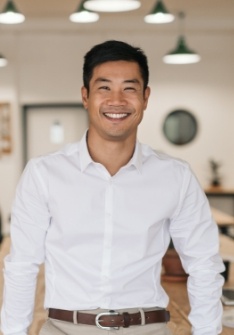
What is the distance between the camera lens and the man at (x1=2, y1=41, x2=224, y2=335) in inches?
72.5

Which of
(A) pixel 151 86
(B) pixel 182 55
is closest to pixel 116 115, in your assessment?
(B) pixel 182 55

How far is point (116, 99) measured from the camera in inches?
70.8

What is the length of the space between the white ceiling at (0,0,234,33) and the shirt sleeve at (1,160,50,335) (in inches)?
244

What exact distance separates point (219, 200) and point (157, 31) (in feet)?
8.16

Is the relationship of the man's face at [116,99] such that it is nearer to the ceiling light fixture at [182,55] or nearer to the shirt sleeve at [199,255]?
the shirt sleeve at [199,255]

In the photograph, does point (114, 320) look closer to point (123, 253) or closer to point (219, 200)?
point (123, 253)

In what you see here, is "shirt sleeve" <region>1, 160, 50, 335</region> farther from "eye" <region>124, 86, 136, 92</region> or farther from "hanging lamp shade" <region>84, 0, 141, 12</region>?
"hanging lamp shade" <region>84, 0, 141, 12</region>

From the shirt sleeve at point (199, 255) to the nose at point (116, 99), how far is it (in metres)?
0.32

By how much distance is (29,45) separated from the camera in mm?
9188

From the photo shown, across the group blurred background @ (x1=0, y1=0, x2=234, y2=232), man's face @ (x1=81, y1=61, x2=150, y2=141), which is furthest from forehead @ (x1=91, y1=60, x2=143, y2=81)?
blurred background @ (x1=0, y1=0, x2=234, y2=232)

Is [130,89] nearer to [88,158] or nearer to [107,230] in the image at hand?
[88,158]

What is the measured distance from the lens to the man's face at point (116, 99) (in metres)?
1.80

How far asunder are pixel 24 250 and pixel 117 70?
0.56 metres

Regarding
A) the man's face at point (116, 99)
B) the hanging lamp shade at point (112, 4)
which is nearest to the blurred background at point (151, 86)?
the hanging lamp shade at point (112, 4)
